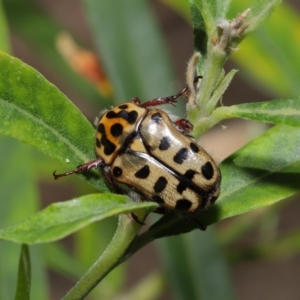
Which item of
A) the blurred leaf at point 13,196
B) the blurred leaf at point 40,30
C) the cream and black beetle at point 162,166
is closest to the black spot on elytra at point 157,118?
the cream and black beetle at point 162,166

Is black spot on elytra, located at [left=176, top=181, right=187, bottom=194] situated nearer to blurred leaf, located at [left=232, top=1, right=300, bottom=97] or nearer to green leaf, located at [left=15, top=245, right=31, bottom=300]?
green leaf, located at [left=15, top=245, right=31, bottom=300]

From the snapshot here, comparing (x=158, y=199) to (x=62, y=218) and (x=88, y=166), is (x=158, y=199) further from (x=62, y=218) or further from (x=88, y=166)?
(x=62, y=218)

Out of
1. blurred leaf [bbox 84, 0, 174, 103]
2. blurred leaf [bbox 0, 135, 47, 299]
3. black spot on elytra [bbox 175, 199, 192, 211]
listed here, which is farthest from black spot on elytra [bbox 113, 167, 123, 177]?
blurred leaf [bbox 84, 0, 174, 103]

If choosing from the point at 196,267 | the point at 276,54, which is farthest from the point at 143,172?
the point at 276,54

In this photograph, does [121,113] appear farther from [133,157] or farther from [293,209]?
[293,209]

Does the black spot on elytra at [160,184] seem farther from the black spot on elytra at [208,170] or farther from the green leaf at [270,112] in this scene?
the green leaf at [270,112]

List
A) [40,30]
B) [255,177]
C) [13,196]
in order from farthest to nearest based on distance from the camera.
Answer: [40,30] < [13,196] < [255,177]
